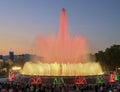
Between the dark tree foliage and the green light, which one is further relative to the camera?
the dark tree foliage

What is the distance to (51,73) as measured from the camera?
2047 inches

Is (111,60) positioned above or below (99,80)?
above

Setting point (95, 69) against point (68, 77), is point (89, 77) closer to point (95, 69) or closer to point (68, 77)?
point (68, 77)

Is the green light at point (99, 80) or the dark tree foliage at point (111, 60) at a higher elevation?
the dark tree foliage at point (111, 60)

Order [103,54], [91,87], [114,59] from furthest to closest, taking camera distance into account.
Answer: [103,54] → [114,59] → [91,87]

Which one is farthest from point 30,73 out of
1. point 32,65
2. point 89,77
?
point 89,77

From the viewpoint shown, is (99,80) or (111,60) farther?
(111,60)

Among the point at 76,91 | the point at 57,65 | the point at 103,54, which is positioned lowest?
the point at 76,91

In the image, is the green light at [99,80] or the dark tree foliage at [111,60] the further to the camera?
the dark tree foliage at [111,60]

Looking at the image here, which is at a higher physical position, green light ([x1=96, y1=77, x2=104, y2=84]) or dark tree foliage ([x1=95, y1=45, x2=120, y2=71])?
dark tree foliage ([x1=95, y1=45, x2=120, y2=71])

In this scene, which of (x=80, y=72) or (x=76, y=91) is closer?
(x=76, y=91)

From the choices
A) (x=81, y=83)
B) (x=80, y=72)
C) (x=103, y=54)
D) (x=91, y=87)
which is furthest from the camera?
(x=103, y=54)

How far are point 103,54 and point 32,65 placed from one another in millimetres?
78660

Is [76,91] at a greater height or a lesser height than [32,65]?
lesser
